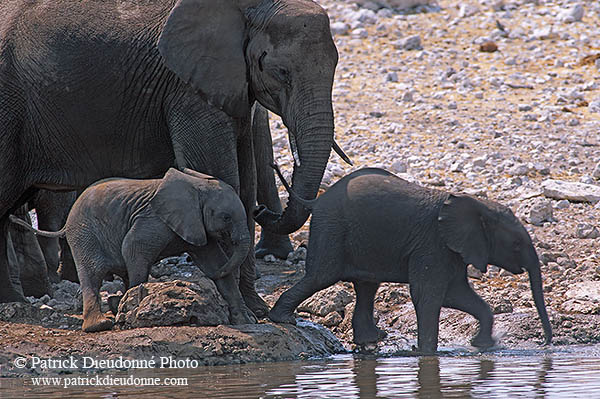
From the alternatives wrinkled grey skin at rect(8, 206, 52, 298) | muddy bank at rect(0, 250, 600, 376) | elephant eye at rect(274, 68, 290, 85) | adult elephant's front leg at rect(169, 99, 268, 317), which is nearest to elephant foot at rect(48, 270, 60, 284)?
wrinkled grey skin at rect(8, 206, 52, 298)

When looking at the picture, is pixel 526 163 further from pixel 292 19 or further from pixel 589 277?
pixel 292 19

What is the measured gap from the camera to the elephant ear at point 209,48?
8.86 meters

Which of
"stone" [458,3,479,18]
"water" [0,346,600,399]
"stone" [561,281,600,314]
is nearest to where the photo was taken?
"water" [0,346,600,399]

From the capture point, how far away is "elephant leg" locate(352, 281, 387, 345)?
9.10 meters

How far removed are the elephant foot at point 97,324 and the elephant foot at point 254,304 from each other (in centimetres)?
135

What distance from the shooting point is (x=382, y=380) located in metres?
7.67

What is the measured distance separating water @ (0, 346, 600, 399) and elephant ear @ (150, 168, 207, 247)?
873 millimetres

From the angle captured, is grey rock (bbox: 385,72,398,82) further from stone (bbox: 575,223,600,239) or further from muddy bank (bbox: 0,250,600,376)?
muddy bank (bbox: 0,250,600,376)

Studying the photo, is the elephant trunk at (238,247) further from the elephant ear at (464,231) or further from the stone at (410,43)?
the stone at (410,43)

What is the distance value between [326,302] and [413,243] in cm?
112

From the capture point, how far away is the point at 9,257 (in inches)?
399

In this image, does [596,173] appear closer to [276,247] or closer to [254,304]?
[276,247]

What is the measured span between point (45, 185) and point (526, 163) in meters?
5.32

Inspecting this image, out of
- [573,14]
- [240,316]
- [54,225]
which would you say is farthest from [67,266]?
[573,14]
